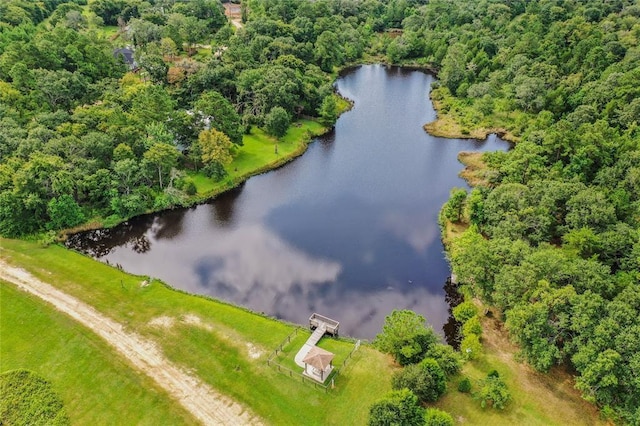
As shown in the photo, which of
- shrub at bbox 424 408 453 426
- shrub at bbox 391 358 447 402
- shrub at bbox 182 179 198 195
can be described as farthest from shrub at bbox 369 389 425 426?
shrub at bbox 182 179 198 195

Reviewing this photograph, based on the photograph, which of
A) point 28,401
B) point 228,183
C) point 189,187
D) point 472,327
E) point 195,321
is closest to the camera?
point 28,401

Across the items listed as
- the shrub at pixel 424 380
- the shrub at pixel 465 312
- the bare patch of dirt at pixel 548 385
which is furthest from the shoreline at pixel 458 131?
the shrub at pixel 424 380

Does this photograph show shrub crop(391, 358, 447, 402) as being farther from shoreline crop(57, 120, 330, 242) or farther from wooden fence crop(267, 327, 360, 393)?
shoreline crop(57, 120, 330, 242)

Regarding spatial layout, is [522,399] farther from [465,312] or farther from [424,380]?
[424,380]

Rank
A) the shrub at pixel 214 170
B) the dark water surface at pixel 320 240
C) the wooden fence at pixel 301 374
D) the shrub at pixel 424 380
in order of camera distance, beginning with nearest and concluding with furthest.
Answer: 1. the shrub at pixel 424 380
2. the wooden fence at pixel 301 374
3. the dark water surface at pixel 320 240
4. the shrub at pixel 214 170

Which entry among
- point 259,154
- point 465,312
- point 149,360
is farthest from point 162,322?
point 259,154

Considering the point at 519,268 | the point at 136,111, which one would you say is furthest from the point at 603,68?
the point at 136,111

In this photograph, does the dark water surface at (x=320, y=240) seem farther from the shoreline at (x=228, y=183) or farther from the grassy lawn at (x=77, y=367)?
the grassy lawn at (x=77, y=367)
